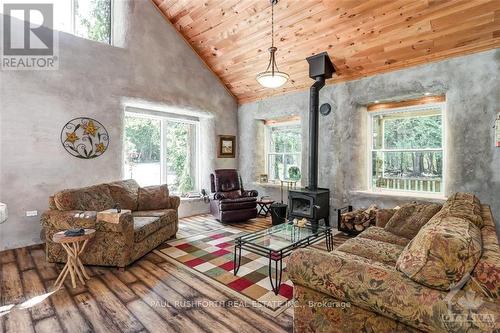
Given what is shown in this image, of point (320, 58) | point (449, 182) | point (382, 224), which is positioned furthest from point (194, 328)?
point (320, 58)

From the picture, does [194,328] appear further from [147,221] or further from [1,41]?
[1,41]

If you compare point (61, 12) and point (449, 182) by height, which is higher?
point (61, 12)

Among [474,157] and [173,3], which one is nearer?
[474,157]

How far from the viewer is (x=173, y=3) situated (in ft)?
15.8

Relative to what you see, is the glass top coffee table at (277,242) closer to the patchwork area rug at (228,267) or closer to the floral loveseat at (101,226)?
the patchwork area rug at (228,267)

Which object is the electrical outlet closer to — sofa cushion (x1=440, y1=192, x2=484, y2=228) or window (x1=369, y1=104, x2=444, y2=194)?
sofa cushion (x1=440, y1=192, x2=484, y2=228)

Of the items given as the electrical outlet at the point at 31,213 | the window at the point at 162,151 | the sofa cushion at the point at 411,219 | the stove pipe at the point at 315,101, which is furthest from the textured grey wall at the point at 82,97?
the sofa cushion at the point at 411,219

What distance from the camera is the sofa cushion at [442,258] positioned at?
1.23 metres

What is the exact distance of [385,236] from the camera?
270cm

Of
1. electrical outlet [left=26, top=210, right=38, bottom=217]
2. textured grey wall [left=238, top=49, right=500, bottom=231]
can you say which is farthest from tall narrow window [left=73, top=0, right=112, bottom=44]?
textured grey wall [left=238, top=49, right=500, bottom=231]

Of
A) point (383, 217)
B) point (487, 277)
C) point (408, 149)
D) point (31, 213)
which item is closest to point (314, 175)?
point (383, 217)

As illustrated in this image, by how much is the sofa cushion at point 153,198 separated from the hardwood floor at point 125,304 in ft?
4.05

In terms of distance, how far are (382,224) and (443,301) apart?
7.18 feet

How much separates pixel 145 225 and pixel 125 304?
1181 millimetres
